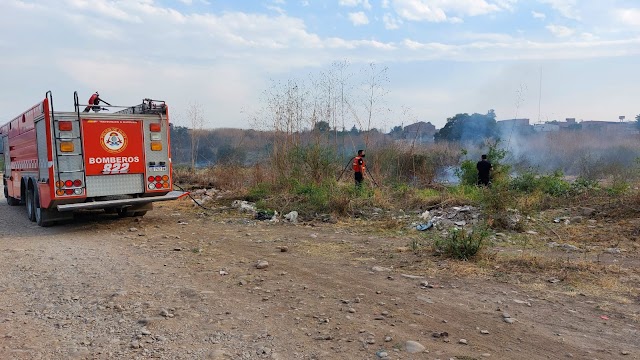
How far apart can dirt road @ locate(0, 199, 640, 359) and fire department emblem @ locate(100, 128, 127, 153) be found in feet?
8.28

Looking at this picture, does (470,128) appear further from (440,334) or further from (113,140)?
(440,334)

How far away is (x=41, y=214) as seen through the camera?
377 inches

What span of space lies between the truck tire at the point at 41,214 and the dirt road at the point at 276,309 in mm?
2299

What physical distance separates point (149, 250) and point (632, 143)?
23.5 meters

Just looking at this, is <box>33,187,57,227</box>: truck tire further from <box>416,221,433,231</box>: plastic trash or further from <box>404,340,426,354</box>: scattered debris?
<box>404,340,426,354</box>: scattered debris

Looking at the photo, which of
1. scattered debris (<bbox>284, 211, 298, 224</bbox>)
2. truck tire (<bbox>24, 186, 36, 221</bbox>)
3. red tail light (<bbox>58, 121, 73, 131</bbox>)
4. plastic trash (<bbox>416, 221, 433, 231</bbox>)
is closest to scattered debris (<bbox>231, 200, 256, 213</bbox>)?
scattered debris (<bbox>284, 211, 298, 224</bbox>)

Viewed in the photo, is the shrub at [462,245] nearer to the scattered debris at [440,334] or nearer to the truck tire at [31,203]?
the scattered debris at [440,334]

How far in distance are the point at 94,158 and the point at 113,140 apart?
51cm

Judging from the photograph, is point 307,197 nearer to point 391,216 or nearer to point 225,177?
point 391,216

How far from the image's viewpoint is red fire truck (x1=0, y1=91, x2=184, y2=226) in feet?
28.5

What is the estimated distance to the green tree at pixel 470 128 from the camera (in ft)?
79.6

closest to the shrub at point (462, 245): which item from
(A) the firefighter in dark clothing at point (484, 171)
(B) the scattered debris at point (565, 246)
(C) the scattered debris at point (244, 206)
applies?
(B) the scattered debris at point (565, 246)

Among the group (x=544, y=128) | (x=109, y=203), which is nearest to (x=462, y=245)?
(x=109, y=203)

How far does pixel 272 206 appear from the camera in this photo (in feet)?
36.6
